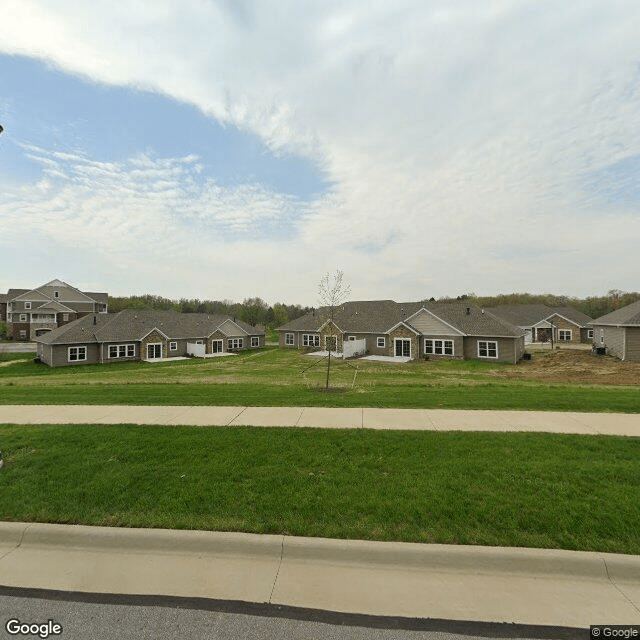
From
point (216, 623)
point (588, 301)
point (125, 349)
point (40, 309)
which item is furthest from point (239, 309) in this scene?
point (216, 623)

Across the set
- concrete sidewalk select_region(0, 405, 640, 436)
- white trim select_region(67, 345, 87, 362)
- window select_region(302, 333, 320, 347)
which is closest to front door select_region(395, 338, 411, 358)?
window select_region(302, 333, 320, 347)

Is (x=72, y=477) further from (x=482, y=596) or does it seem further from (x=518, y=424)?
(x=518, y=424)

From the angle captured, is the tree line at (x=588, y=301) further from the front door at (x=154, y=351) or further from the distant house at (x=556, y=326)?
Result: the front door at (x=154, y=351)

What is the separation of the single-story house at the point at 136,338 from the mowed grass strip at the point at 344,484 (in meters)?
33.5

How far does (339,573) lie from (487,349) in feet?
110

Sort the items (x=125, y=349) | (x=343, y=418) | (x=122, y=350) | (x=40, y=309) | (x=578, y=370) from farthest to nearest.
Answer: (x=40, y=309) → (x=125, y=349) → (x=122, y=350) → (x=578, y=370) → (x=343, y=418)

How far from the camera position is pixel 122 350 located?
3909 cm

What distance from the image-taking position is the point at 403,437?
754 cm

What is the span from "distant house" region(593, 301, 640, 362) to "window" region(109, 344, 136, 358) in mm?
47270

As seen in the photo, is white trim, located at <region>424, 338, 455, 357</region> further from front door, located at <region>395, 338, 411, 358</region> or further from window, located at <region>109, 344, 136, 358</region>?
window, located at <region>109, 344, 136, 358</region>

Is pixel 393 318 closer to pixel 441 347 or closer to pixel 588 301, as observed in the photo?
pixel 441 347

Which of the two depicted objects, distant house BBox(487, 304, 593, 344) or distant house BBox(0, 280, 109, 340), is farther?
distant house BBox(0, 280, 109, 340)

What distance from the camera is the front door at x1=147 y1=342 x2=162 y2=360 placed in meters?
40.5

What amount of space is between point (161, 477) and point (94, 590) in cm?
214
